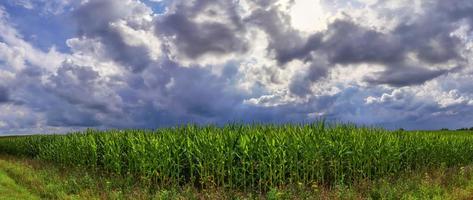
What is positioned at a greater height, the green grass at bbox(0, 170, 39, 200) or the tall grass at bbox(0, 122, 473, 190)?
the tall grass at bbox(0, 122, 473, 190)

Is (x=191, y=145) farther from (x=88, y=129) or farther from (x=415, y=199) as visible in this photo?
(x=88, y=129)

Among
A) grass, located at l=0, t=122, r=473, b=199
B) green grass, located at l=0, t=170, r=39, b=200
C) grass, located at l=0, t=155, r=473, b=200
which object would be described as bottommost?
green grass, located at l=0, t=170, r=39, b=200

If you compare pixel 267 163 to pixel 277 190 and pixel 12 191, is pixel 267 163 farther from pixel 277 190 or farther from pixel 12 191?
pixel 12 191

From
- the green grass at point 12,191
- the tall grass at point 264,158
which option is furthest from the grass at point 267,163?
the green grass at point 12,191

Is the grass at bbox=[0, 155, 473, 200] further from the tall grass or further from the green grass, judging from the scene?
the tall grass

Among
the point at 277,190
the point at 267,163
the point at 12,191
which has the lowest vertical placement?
the point at 12,191

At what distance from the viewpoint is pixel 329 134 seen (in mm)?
21719

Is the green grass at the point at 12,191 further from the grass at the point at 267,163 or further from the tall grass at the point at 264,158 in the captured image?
the tall grass at the point at 264,158

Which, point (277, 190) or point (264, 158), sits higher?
point (264, 158)

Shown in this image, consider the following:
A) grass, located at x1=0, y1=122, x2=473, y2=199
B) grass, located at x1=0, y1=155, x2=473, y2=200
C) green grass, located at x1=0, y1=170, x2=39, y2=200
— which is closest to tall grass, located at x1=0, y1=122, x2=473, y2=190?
grass, located at x1=0, y1=122, x2=473, y2=199

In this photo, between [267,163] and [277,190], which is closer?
[277,190]

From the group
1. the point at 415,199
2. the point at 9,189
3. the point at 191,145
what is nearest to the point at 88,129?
the point at 9,189

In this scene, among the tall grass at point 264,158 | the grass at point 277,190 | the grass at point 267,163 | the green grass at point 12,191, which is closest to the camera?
the grass at point 277,190

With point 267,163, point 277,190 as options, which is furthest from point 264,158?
point 277,190
